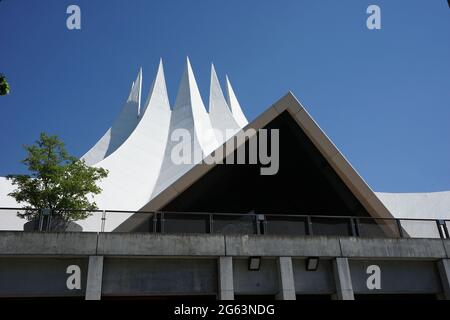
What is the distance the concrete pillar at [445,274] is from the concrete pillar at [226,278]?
6.92 meters

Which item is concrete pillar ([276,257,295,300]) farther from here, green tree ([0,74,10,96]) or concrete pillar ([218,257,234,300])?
green tree ([0,74,10,96])

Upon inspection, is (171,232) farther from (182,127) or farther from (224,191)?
(182,127)

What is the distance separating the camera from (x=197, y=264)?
43.8 feet

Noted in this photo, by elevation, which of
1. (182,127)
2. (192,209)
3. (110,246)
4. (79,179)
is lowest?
(110,246)

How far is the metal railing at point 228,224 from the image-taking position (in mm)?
13172

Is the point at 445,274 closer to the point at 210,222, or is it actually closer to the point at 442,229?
the point at 442,229

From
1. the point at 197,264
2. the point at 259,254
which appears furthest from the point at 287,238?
the point at 197,264

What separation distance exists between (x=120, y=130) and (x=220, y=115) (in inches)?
550

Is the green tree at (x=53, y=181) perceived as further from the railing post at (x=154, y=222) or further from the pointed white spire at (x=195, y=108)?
the pointed white spire at (x=195, y=108)

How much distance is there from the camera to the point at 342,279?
1340 cm

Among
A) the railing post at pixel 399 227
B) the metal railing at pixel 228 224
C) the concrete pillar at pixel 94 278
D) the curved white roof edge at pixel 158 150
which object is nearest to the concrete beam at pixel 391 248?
the metal railing at pixel 228 224

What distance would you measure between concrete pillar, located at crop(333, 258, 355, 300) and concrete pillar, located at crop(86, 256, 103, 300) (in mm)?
6996
